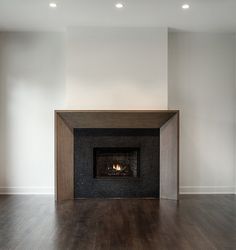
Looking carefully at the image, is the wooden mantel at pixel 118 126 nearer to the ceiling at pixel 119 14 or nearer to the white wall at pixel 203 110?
the white wall at pixel 203 110

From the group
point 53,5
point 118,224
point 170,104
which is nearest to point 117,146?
point 170,104

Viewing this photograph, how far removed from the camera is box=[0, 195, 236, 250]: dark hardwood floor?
2.97 m

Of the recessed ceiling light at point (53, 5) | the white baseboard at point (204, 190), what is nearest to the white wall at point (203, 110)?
the white baseboard at point (204, 190)

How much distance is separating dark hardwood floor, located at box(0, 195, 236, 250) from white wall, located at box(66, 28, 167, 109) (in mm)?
1645

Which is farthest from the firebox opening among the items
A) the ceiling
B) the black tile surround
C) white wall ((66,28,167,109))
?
the ceiling

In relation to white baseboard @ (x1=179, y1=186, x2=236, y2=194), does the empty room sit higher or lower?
higher

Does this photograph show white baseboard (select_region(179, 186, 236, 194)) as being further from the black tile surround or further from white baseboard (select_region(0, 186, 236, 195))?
the black tile surround

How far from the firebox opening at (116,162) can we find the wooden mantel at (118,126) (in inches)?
17.5

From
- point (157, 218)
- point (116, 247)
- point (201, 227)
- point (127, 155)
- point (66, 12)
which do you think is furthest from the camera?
point (127, 155)

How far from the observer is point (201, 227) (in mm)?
3461

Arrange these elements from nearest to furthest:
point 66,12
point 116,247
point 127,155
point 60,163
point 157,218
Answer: point 116,247
point 157,218
point 66,12
point 60,163
point 127,155

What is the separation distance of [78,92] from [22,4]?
5.16 feet

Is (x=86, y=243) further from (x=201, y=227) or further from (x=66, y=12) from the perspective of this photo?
(x=66, y=12)

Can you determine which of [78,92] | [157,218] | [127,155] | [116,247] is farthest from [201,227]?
[78,92]
